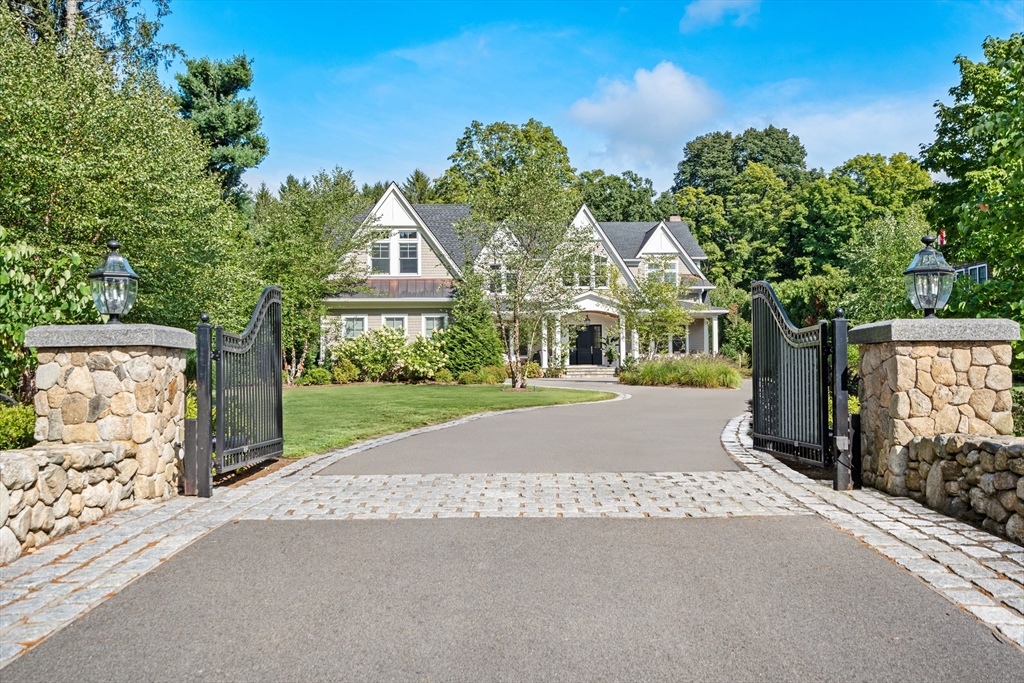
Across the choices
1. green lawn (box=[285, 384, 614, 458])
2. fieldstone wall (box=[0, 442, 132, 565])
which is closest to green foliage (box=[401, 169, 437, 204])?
green lawn (box=[285, 384, 614, 458])

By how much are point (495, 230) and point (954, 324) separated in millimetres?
19185

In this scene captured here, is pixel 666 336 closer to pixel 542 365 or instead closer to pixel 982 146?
pixel 542 365

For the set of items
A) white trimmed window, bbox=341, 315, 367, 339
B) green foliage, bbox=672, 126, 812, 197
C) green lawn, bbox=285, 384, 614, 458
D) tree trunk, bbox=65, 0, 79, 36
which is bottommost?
green lawn, bbox=285, 384, 614, 458

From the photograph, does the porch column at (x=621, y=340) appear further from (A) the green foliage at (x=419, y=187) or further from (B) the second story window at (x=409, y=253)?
(A) the green foliage at (x=419, y=187)

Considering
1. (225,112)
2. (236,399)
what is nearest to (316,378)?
(225,112)

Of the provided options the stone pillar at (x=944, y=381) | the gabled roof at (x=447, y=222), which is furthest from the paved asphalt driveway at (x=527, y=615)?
the gabled roof at (x=447, y=222)

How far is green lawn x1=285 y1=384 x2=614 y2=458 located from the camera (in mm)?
12195

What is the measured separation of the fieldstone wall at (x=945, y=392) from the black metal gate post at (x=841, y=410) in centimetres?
48

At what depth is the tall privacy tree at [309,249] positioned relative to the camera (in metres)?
28.6

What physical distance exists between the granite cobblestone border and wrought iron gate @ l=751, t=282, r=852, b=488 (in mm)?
566

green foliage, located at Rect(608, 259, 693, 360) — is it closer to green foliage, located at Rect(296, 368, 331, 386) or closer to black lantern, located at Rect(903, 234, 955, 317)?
green foliage, located at Rect(296, 368, 331, 386)

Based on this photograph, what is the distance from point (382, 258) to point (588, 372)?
1038 centimetres

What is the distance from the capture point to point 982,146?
857 inches

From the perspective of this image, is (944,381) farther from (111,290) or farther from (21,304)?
(21,304)
